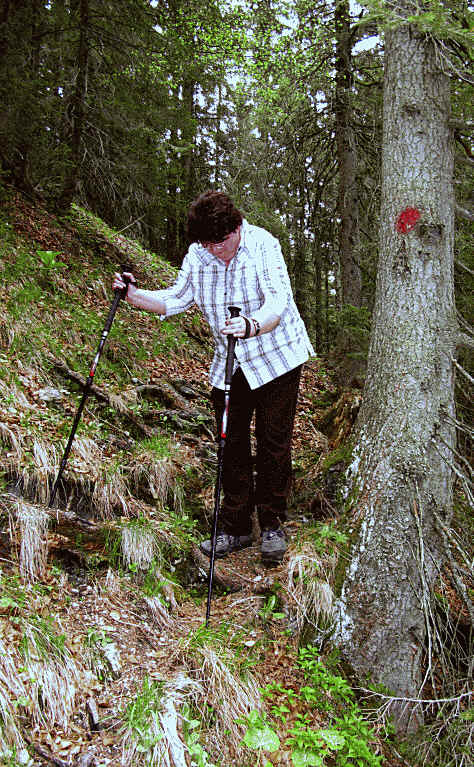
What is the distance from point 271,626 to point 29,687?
1.52m

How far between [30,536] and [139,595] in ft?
2.52

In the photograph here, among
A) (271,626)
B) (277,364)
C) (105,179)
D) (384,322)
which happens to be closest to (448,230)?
(384,322)

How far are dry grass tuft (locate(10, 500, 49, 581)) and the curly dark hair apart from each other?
2.07 metres

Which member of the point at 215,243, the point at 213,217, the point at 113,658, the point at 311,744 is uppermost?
the point at 213,217

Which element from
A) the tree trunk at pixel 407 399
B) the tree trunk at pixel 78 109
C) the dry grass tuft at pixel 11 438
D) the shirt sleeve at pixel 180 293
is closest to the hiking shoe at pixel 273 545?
the tree trunk at pixel 407 399

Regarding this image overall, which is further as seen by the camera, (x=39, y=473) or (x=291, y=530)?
(x=291, y=530)

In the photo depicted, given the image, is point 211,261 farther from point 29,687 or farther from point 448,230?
point 29,687

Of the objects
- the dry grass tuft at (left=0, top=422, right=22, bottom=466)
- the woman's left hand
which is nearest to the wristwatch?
the woman's left hand

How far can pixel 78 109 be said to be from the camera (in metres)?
7.78

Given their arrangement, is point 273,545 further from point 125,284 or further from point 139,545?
point 125,284

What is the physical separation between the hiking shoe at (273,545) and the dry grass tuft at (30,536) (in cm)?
150

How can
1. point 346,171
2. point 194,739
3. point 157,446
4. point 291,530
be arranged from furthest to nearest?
1. point 346,171
2. point 157,446
3. point 291,530
4. point 194,739

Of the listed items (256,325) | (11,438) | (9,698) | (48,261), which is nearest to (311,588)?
(256,325)

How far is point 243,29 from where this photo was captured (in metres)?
7.72
